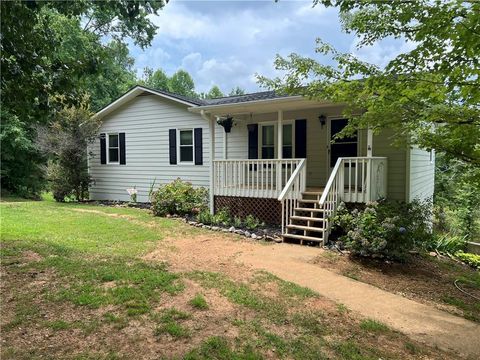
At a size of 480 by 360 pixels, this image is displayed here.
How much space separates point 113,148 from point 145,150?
1850mm

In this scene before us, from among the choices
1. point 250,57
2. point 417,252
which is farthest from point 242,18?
point 417,252

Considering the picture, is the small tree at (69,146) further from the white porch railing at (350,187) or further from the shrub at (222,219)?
the white porch railing at (350,187)

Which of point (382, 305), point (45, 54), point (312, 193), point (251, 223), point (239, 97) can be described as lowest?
point (382, 305)

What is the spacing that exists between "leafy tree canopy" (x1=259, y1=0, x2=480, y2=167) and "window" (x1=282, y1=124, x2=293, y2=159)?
5.22 m

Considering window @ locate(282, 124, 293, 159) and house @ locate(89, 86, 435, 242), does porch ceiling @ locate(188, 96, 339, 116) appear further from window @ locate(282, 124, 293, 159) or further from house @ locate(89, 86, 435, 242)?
window @ locate(282, 124, 293, 159)

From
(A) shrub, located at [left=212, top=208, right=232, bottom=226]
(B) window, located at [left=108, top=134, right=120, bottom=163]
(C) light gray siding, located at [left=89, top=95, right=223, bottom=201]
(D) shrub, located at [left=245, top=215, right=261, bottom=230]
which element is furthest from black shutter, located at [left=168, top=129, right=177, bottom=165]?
(D) shrub, located at [left=245, top=215, right=261, bottom=230]

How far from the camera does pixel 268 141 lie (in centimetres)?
1056

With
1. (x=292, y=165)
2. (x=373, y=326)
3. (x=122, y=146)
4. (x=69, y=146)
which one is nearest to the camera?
(x=373, y=326)

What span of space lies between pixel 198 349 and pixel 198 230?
545 cm

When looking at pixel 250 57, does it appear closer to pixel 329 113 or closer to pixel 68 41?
pixel 329 113

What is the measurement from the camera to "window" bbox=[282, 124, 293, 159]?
10188 mm

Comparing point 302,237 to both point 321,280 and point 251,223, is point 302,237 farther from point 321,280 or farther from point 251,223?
point 321,280

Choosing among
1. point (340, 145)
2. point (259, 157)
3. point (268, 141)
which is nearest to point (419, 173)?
point (340, 145)

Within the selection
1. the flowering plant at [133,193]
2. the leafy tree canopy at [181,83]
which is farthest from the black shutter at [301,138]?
the leafy tree canopy at [181,83]
